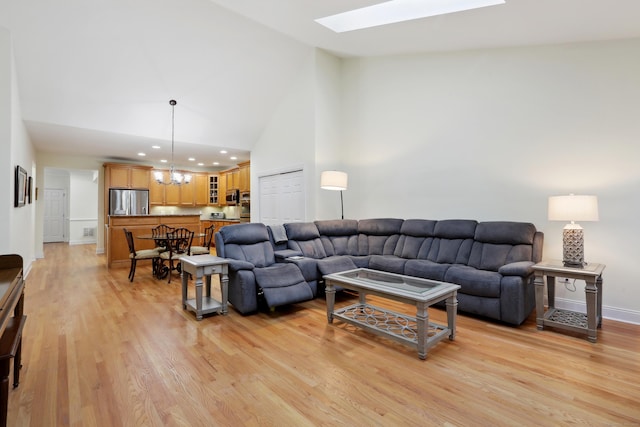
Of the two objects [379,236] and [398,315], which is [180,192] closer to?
[379,236]

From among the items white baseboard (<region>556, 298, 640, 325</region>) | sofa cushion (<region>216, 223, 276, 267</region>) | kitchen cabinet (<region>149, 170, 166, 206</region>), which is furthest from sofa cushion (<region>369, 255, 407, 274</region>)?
kitchen cabinet (<region>149, 170, 166, 206</region>)

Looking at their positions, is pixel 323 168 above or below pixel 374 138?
below

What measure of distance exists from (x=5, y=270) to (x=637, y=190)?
5222 mm

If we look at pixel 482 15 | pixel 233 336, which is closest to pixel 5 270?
pixel 233 336

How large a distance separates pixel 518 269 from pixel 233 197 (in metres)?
7.08

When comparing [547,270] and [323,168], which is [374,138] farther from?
[547,270]

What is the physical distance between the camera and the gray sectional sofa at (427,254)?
3086mm

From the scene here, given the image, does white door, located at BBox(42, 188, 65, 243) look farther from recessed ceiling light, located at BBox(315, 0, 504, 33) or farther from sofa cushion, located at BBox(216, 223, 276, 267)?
recessed ceiling light, located at BBox(315, 0, 504, 33)

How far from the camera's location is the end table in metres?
2.67

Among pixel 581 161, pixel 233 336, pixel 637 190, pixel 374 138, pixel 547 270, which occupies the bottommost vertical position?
pixel 233 336

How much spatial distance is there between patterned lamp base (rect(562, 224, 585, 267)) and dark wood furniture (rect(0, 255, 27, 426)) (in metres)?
3.97

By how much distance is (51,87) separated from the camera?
435cm

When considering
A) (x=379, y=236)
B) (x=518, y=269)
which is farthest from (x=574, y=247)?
(x=379, y=236)

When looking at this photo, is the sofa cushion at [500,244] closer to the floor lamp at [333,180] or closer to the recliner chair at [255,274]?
the floor lamp at [333,180]
